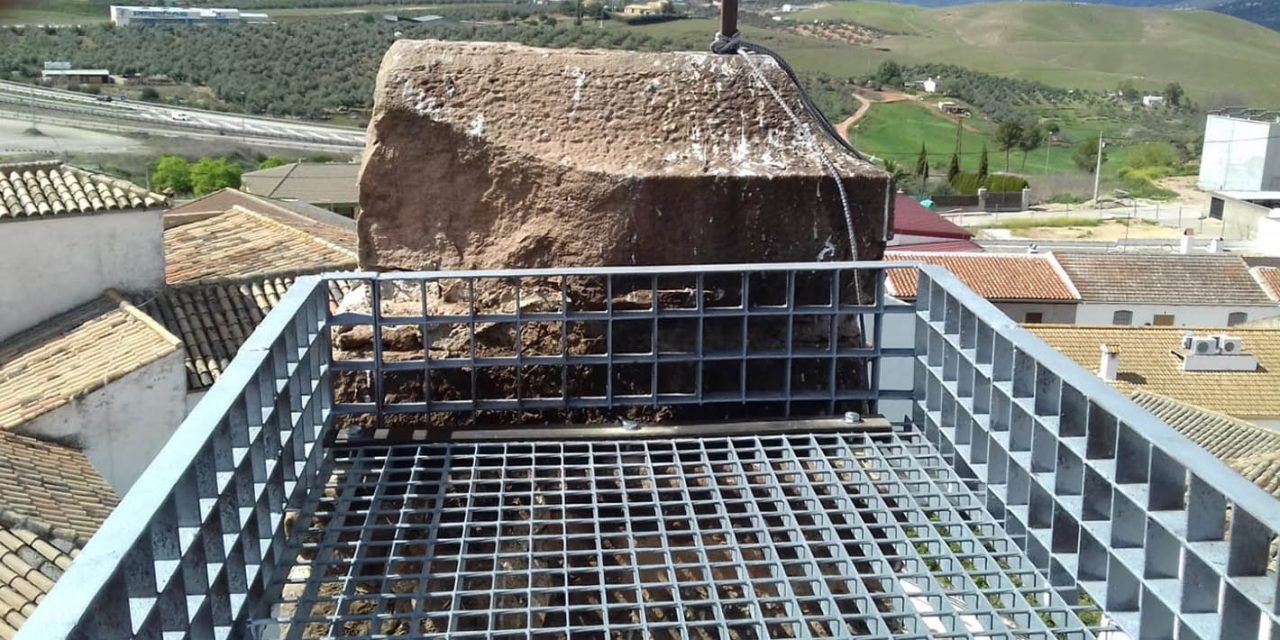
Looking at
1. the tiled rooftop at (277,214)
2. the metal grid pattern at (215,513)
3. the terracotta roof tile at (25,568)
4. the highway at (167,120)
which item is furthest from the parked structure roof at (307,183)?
the metal grid pattern at (215,513)

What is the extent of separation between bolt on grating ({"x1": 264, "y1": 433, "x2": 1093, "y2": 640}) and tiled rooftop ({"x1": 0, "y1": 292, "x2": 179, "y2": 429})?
673cm

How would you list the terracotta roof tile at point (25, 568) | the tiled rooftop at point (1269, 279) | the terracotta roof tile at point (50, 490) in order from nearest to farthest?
the terracotta roof tile at point (25, 568), the terracotta roof tile at point (50, 490), the tiled rooftop at point (1269, 279)

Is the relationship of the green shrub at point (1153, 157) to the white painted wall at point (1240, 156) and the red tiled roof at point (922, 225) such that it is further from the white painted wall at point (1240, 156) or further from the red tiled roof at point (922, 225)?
the red tiled roof at point (922, 225)

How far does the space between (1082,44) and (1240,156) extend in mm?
69514

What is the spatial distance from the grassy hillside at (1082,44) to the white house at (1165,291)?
46120 millimetres

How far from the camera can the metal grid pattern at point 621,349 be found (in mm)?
3818

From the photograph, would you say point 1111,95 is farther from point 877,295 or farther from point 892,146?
point 877,295

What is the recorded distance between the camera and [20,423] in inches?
353

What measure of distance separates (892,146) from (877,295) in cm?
4972

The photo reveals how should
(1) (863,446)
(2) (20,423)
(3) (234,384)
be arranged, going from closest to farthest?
(3) (234,384)
(1) (863,446)
(2) (20,423)

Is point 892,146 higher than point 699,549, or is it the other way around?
point 699,549

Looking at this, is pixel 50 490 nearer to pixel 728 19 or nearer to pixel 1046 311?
pixel 728 19

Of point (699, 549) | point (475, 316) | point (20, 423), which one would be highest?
point (475, 316)

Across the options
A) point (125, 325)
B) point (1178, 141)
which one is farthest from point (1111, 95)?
point (125, 325)
